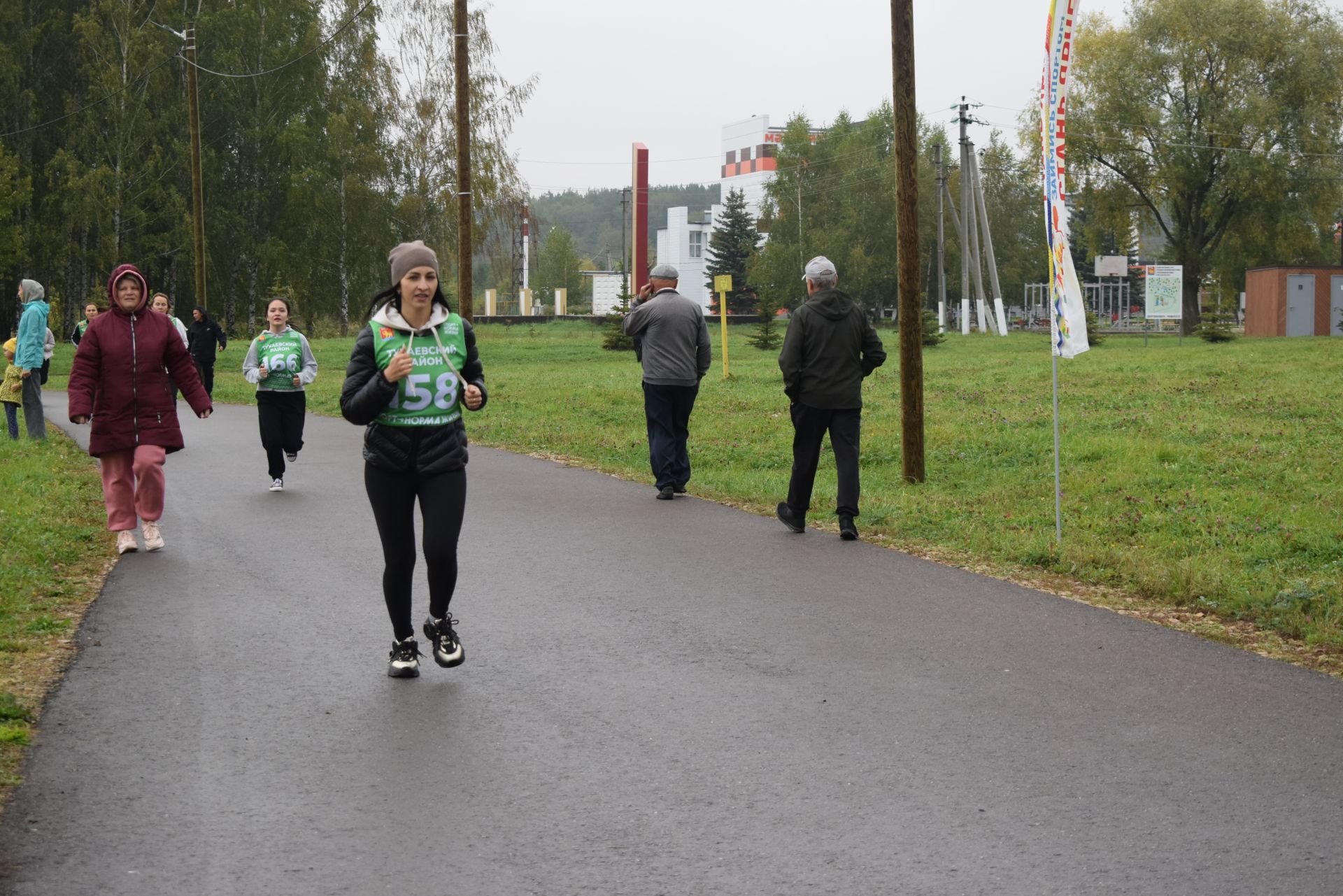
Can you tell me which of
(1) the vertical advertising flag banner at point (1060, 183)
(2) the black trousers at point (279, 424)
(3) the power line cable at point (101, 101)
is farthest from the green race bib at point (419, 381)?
(3) the power line cable at point (101, 101)

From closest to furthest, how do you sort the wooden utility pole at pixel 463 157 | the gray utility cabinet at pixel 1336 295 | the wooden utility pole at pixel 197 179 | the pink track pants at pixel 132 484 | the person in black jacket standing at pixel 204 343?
the pink track pants at pixel 132 484 → the person in black jacket standing at pixel 204 343 → the wooden utility pole at pixel 463 157 → the wooden utility pole at pixel 197 179 → the gray utility cabinet at pixel 1336 295

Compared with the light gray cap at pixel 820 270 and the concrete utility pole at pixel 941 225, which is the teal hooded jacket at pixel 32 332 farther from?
the concrete utility pole at pixel 941 225

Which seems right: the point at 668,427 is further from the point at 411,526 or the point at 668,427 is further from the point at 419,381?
the point at 419,381

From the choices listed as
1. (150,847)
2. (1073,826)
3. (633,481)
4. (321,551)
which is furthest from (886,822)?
(633,481)

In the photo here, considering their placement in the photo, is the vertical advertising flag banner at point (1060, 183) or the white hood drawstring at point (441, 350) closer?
the white hood drawstring at point (441, 350)

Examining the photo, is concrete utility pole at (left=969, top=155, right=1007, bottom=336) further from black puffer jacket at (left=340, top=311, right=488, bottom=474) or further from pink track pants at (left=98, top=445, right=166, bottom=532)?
black puffer jacket at (left=340, top=311, right=488, bottom=474)

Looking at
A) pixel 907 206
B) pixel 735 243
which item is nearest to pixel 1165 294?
pixel 907 206

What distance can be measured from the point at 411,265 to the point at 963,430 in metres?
12.0

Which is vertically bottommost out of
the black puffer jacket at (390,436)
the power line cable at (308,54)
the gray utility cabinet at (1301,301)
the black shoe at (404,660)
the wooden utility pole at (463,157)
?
the black shoe at (404,660)

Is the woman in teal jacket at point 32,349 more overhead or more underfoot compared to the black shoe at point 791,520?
more overhead

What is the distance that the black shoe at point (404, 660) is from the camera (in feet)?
20.4

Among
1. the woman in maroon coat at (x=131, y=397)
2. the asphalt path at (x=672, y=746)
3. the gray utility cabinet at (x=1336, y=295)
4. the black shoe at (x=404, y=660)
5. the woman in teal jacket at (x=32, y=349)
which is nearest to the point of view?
the asphalt path at (x=672, y=746)

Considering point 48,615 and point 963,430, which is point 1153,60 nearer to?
point 963,430

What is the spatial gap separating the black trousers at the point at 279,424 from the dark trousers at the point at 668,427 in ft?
10.1
